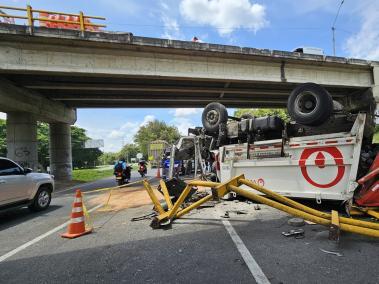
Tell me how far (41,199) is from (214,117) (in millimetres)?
5845

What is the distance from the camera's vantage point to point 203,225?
625 cm

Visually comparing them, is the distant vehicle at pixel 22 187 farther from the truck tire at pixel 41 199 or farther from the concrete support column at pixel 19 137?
the concrete support column at pixel 19 137

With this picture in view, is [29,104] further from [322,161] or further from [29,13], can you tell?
[322,161]

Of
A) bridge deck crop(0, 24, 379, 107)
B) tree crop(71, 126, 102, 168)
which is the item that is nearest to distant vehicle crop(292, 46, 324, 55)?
bridge deck crop(0, 24, 379, 107)

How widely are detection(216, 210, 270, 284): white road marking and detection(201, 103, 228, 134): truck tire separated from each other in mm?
3277

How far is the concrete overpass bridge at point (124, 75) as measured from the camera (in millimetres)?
14711

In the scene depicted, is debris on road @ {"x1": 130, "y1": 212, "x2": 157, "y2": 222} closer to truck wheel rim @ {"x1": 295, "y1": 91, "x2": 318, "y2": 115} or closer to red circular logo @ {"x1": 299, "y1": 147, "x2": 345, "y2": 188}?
red circular logo @ {"x1": 299, "y1": 147, "x2": 345, "y2": 188}

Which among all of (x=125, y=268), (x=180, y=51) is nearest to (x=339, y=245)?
(x=125, y=268)

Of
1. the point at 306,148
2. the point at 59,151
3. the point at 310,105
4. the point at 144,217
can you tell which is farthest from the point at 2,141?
the point at 306,148

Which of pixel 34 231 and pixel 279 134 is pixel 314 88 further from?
pixel 34 231

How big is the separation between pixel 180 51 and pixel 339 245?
1417cm

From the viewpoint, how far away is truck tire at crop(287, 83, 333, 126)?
6.51 meters

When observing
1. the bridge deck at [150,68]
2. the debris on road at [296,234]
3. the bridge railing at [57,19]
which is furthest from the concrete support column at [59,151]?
the debris on road at [296,234]

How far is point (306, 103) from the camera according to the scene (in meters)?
7.00
